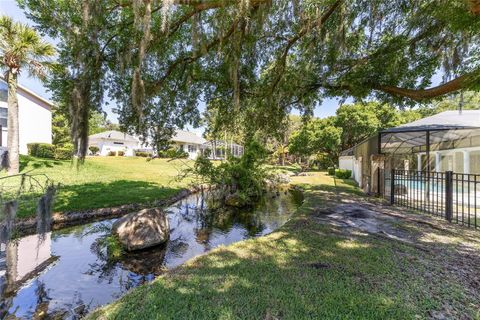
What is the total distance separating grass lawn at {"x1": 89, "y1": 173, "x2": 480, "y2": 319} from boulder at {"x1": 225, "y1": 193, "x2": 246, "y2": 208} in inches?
212

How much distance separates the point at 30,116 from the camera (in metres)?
18.1

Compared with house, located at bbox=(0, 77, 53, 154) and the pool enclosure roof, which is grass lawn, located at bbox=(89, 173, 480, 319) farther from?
house, located at bbox=(0, 77, 53, 154)

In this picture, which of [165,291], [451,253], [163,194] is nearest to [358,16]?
[451,253]

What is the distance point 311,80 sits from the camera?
743 centimetres

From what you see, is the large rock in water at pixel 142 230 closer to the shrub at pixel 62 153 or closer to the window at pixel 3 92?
the shrub at pixel 62 153

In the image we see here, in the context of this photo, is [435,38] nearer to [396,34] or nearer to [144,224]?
[396,34]

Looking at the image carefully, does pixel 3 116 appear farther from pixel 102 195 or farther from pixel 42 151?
pixel 102 195

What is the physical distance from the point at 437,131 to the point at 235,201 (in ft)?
26.3

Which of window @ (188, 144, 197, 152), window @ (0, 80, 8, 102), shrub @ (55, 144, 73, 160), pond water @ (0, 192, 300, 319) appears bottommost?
pond water @ (0, 192, 300, 319)

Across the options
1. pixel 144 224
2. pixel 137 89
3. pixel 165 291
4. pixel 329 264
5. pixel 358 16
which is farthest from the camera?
pixel 358 16

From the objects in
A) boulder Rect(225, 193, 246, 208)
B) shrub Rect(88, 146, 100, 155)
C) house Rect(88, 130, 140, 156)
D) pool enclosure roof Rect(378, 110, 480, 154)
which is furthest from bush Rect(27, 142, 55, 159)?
pool enclosure roof Rect(378, 110, 480, 154)

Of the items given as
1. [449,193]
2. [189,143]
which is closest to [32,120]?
[189,143]

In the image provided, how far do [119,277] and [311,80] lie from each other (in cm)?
708

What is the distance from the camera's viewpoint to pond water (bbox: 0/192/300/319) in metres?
3.46
